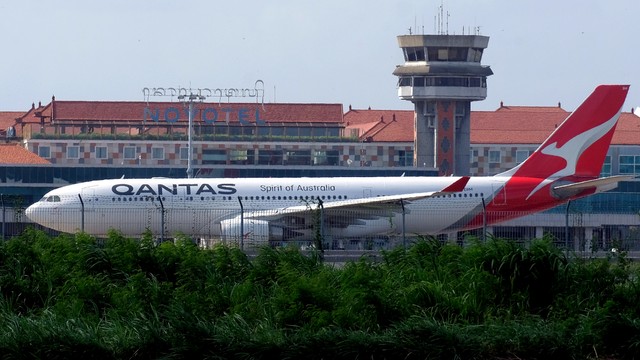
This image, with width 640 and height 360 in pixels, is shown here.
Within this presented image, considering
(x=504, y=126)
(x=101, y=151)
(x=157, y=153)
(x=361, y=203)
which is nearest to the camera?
(x=361, y=203)

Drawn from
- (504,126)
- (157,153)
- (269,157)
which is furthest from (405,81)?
(504,126)

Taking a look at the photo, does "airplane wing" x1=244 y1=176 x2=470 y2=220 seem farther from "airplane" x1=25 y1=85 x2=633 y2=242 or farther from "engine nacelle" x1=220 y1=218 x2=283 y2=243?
"engine nacelle" x1=220 y1=218 x2=283 y2=243

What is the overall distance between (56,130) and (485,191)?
213 ft

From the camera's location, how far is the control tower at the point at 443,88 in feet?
304

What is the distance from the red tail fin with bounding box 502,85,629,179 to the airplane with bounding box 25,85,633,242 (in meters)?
0.03

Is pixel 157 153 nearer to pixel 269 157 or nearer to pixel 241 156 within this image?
pixel 241 156

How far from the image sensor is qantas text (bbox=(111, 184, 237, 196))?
1620 inches

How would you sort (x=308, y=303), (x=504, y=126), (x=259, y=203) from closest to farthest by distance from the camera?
A: (x=308, y=303), (x=259, y=203), (x=504, y=126)

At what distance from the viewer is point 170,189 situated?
1629 inches

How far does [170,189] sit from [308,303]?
73.4 feet

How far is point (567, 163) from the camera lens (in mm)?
42094

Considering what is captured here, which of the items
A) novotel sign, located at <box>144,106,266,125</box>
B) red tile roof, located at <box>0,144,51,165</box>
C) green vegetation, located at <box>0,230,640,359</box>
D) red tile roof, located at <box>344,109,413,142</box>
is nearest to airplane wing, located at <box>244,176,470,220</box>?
green vegetation, located at <box>0,230,640,359</box>

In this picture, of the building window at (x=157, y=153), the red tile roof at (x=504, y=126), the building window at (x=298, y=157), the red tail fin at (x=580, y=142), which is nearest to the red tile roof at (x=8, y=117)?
the red tile roof at (x=504, y=126)

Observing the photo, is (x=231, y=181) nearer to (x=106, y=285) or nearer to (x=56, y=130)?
(x=106, y=285)
